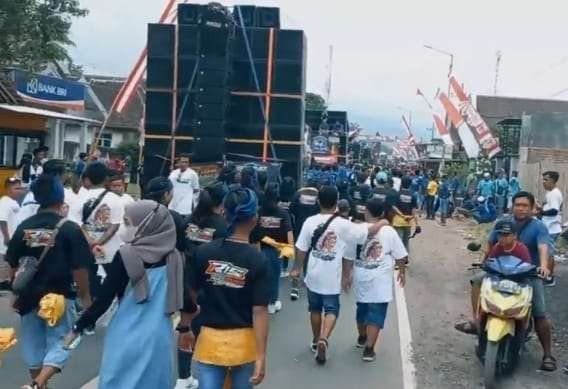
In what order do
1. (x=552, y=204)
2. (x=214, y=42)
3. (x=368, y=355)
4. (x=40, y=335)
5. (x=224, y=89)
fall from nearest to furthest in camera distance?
(x=40, y=335)
(x=368, y=355)
(x=552, y=204)
(x=224, y=89)
(x=214, y=42)

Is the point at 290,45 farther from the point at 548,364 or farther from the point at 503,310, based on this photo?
the point at 503,310

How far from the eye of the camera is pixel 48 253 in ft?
19.7

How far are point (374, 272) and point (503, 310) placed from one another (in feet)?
4.88

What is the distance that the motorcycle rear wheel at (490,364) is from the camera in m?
7.47

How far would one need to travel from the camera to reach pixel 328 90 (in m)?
68.8

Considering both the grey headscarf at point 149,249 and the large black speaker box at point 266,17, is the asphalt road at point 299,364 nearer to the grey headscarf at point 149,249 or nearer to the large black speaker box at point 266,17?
the grey headscarf at point 149,249

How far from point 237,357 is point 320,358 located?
138 inches

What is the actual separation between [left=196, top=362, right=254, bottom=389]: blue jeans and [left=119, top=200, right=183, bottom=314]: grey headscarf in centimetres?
40

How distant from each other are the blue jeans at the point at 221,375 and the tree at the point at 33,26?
36.0ft

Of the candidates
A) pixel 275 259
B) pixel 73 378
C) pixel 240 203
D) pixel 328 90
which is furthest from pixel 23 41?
pixel 328 90

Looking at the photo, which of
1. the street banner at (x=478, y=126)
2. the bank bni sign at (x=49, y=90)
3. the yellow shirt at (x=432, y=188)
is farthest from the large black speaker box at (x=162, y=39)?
the street banner at (x=478, y=126)

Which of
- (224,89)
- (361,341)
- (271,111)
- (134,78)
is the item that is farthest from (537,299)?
(134,78)

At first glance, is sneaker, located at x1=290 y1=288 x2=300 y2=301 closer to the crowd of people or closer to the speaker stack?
the crowd of people

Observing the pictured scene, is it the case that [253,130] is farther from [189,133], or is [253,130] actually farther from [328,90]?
[328,90]
